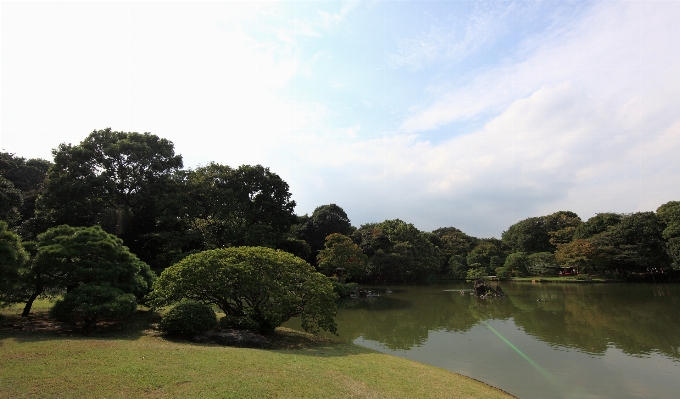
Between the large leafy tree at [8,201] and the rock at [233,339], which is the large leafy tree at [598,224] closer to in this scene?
the rock at [233,339]

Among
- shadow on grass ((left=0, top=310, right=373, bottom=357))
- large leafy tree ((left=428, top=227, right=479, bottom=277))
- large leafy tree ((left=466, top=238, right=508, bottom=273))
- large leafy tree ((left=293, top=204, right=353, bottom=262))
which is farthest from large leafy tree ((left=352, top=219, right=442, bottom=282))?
shadow on grass ((left=0, top=310, right=373, bottom=357))

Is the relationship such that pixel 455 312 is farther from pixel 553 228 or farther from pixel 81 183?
pixel 553 228

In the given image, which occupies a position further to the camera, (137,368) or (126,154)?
(126,154)

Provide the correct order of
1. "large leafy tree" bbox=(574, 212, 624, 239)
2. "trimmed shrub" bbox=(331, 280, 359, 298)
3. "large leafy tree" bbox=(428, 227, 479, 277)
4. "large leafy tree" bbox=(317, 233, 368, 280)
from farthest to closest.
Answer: "large leafy tree" bbox=(428, 227, 479, 277), "large leafy tree" bbox=(574, 212, 624, 239), "large leafy tree" bbox=(317, 233, 368, 280), "trimmed shrub" bbox=(331, 280, 359, 298)

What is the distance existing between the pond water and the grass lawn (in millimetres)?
2278

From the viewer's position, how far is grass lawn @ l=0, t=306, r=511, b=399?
17.3 feet

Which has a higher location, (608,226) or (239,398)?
(608,226)

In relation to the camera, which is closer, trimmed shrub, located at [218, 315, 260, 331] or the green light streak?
the green light streak

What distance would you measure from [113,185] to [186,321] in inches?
579

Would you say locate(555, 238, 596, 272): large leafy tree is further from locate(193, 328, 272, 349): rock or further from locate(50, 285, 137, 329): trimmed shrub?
locate(50, 285, 137, 329): trimmed shrub

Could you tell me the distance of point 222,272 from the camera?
33.5ft

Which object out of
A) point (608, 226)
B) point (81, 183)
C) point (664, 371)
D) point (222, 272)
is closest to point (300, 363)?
point (222, 272)

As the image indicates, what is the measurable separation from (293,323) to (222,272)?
6.13 meters

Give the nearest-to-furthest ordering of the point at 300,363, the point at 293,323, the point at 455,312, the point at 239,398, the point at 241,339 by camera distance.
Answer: the point at 239,398 → the point at 300,363 → the point at 241,339 → the point at 293,323 → the point at 455,312
